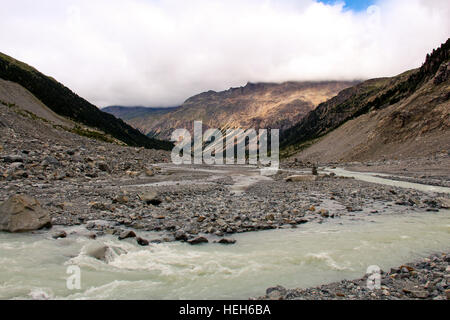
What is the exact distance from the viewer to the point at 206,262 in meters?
10.9

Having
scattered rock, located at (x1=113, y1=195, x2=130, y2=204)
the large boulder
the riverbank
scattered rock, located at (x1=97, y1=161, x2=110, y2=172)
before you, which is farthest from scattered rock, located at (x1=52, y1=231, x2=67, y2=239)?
scattered rock, located at (x1=97, y1=161, x2=110, y2=172)

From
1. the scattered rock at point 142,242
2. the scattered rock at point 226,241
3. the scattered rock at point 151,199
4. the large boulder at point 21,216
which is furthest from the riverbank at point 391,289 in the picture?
the scattered rock at point 151,199

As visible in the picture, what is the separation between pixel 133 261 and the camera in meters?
10.8

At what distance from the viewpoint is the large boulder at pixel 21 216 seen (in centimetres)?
1330

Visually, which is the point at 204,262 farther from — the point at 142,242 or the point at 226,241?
the point at 142,242

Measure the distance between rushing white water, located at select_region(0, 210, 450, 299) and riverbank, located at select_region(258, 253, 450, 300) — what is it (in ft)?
2.52

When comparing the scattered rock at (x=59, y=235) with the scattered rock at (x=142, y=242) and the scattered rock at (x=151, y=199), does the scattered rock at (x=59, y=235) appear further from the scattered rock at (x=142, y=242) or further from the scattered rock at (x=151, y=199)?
Result: the scattered rock at (x=151, y=199)

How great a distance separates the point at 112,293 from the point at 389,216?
17333 millimetres

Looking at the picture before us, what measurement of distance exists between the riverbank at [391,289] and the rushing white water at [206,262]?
2.52 feet

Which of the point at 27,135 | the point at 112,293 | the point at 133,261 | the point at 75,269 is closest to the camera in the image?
the point at 112,293

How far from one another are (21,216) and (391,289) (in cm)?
1522

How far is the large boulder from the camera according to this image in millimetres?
13297
